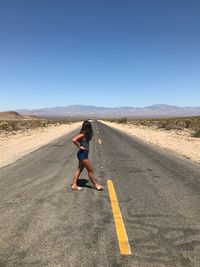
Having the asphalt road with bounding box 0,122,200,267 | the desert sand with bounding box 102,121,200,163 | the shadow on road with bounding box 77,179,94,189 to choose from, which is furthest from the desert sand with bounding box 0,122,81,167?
the desert sand with bounding box 102,121,200,163

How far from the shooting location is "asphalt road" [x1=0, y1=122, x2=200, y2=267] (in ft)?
13.4

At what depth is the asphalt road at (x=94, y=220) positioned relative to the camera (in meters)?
4.07

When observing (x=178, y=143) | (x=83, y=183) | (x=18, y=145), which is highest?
(x=83, y=183)

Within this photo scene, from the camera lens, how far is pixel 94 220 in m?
5.45

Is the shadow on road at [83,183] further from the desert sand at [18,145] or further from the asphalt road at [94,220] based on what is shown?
the desert sand at [18,145]

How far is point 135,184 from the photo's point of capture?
8.60 m

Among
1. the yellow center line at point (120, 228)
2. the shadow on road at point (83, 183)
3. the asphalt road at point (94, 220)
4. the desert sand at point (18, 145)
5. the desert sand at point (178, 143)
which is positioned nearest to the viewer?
the asphalt road at point (94, 220)

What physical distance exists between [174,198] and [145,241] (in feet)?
9.01

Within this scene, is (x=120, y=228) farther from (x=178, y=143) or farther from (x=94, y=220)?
(x=178, y=143)

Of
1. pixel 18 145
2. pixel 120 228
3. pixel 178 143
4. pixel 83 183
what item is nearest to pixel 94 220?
pixel 120 228

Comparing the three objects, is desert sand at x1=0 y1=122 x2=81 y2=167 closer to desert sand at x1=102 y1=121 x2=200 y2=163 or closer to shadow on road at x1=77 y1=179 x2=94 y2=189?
shadow on road at x1=77 y1=179 x2=94 y2=189

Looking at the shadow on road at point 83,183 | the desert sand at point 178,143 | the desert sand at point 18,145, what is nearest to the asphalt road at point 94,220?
the shadow on road at point 83,183

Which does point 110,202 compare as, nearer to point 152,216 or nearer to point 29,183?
point 152,216

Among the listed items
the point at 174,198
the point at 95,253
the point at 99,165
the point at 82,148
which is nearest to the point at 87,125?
the point at 82,148
